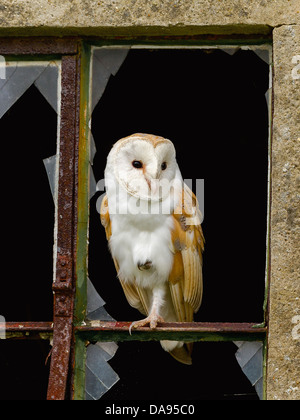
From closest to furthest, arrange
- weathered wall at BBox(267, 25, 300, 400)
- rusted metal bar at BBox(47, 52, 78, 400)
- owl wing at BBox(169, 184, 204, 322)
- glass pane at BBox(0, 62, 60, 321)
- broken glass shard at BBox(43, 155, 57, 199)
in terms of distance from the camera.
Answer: weathered wall at BBox(267, 25, 300, 400)
rusted metal bar at BBox(47, 52, 78, 400)
broken glass shard at BBox(43, 155, 57, 199)
owl wing at BBox(169, 184, 204, 322)
glass pane at BBox(0, 62, 60, 321)

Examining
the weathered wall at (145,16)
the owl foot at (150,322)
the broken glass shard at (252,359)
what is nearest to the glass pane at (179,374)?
the owl foot at (150,322)

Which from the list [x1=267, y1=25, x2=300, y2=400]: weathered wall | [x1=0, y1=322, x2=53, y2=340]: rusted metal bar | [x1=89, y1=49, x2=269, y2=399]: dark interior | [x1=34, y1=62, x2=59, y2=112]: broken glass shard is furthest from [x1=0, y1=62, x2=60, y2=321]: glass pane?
[x1=267, y1=25, x2=300, y2=400]: weathered wall

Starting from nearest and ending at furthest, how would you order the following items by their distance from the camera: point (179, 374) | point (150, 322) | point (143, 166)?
point (150, 322)
point (143, 166)
point (179, 374)

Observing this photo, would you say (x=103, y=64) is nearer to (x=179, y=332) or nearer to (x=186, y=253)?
(x=186, y=253)

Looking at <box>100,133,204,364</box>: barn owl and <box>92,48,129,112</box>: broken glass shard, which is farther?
<box>100,133,204,364</box>: barn owl

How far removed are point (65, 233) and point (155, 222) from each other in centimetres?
71

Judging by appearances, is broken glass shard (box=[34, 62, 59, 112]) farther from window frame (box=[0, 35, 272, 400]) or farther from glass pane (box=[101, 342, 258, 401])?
glass pane (box=[101, 342, 258, 401])

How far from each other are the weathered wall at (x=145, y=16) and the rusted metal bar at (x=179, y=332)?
3.60 feet

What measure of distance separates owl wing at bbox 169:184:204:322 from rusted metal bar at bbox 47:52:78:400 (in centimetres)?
75

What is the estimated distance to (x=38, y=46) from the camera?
3191 millimetres

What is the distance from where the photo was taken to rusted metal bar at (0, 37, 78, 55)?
125 inches

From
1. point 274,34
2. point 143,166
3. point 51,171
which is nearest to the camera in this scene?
point 274,34

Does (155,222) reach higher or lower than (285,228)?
higher

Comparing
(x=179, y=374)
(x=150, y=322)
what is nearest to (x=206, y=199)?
(x=179, y=374)
